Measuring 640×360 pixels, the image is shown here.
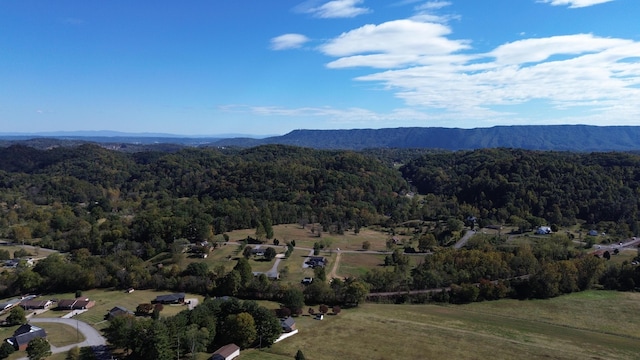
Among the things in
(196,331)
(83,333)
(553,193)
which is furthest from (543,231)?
(83,333)

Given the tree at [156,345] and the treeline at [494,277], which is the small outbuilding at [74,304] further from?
the treeline at [494,277]

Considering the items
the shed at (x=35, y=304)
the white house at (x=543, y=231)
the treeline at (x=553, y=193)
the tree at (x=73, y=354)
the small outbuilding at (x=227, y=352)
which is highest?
the treeline at (x=553, y=193)

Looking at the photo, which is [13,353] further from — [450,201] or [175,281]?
[450,201]

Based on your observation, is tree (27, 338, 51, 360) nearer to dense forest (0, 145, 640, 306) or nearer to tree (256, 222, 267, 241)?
dense forest (0, 145, 640, 306)

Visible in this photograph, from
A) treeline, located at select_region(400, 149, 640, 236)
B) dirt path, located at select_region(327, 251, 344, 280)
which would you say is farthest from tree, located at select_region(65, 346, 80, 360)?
treeline, located at select_region(400, 149, 640, 236)

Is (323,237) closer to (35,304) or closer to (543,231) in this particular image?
(543,231)

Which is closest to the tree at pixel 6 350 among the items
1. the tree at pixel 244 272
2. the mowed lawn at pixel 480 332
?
the mowed lawn at pixel 480 332
